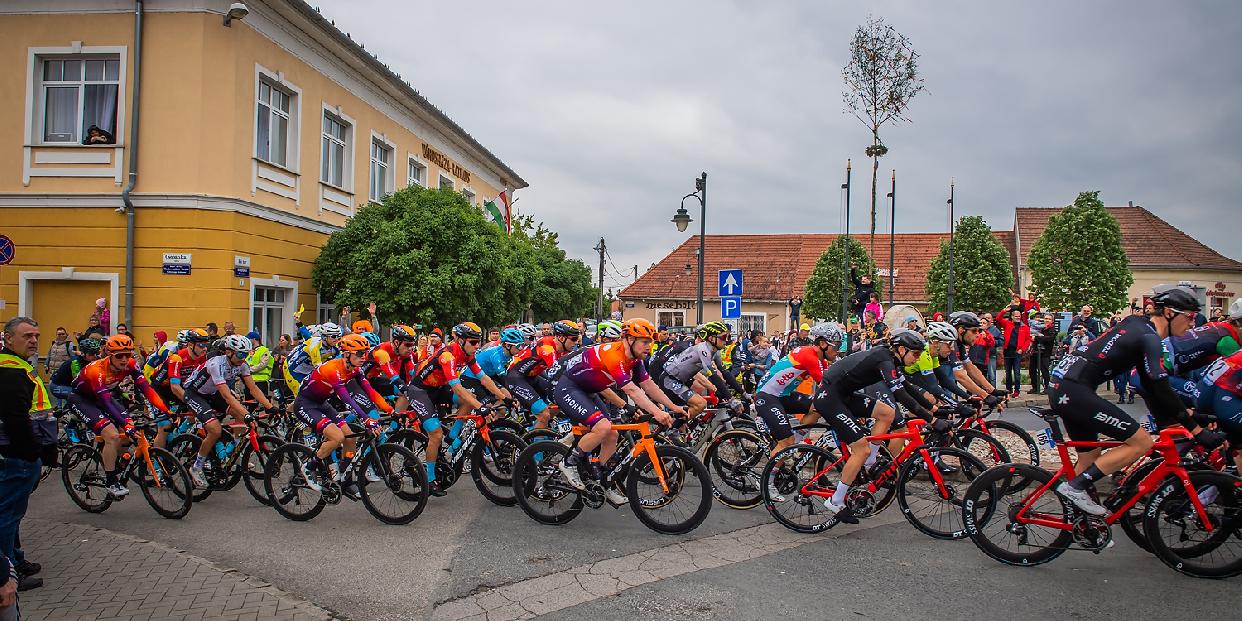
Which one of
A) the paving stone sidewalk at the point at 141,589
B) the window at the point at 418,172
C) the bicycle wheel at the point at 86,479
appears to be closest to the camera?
the paving stone sidewalk at the point at 141,589

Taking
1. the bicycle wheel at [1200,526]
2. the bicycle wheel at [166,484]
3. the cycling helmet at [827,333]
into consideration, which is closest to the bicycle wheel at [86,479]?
the bicycle wheel at [166,484]

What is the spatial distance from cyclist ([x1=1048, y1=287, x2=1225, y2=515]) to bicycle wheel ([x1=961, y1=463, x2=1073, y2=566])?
158 mm

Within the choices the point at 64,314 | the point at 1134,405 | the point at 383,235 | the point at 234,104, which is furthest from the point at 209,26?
the point at 1134,405

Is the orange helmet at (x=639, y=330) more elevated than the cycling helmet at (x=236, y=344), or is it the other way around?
the orange helmet at (x=639, y=330)

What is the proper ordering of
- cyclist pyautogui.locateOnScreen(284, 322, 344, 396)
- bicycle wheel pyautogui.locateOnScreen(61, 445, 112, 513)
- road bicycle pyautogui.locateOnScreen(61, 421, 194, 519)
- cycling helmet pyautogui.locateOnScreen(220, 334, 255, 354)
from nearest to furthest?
road bicycle pyautogui.locateOnScreen(61, 421, 194, 519), bicycle wheel pyautogui.locateOnScreen(61, 445, 112, 513), cycling helmet pyautogui.locateOnScreen(220, 334, 255, 354), cyclist pyautogui.locateOnScreen(284, 322, 344, 396)

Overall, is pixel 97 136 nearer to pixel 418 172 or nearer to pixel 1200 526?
pixel 418 172

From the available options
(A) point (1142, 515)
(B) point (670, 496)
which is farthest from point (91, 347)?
(A) point (1142, 515)

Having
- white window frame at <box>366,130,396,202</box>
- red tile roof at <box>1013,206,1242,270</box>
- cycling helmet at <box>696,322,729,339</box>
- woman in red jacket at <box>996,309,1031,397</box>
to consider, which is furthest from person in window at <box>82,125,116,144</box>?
red tile roof at <box>1013,206,1242,270</box>

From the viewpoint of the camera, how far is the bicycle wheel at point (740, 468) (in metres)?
7.65

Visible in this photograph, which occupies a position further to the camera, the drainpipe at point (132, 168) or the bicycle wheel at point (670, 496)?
the drainpipe at point (132, 168)

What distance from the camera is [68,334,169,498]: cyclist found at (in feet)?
24.2

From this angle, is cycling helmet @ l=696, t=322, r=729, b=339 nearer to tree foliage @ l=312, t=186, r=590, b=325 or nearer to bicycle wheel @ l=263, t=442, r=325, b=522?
bicycle wheel @ l=263, t=442, r=325, b=522

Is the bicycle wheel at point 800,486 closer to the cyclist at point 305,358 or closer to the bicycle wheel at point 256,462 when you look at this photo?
the bicycle wheel at point 256,462

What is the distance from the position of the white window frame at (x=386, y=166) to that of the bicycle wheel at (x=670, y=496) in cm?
1755
